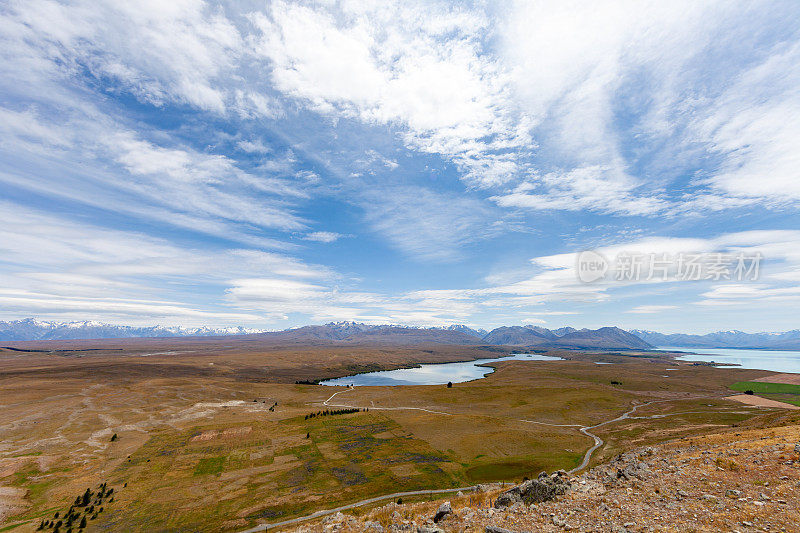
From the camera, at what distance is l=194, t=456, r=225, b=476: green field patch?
2357 inches

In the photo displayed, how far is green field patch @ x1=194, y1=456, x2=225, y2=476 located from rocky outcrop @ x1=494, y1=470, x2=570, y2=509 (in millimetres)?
59328

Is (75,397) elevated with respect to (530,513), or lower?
lower

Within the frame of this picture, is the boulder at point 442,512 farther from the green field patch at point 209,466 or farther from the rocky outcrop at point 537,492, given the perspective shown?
the green field patch at point 209,466

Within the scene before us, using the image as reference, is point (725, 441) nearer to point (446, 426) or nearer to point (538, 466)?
point (538, 466)

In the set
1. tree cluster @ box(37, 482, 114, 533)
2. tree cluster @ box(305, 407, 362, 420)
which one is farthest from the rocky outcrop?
tree cluster @ box(305, 407, 362, 420)

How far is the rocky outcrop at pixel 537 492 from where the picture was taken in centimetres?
2395

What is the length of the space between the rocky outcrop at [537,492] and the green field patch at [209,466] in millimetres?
59328

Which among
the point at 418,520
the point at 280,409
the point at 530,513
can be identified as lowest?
the point at 280,409

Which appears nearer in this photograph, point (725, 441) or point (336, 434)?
point (725, 441)

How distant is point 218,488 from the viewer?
174 feet

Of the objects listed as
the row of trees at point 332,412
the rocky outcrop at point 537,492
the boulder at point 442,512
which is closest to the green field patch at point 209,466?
the row of trees at point 332,412

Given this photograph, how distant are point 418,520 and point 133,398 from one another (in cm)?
15881

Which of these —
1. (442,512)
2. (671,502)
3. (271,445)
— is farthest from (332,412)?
(671,502)

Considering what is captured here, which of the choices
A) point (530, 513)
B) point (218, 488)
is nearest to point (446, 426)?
point (218, 488)
